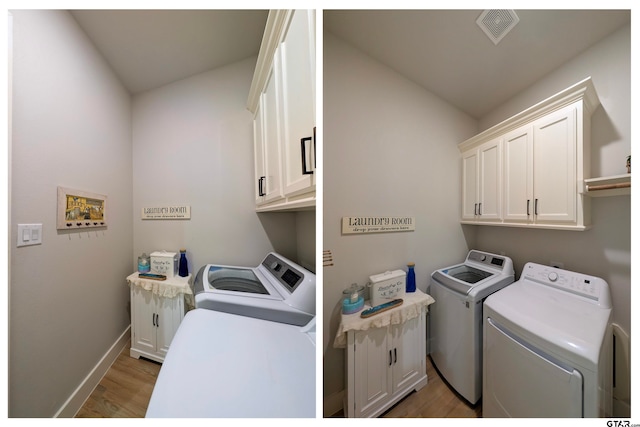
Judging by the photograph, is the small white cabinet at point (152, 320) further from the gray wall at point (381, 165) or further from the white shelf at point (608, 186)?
the white shelf at point (608, 186)

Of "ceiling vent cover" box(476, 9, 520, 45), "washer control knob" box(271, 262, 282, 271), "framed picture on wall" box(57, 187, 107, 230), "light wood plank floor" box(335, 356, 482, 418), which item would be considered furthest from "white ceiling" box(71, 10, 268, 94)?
"light wood plank floor" box(335, 356, 482, 418)

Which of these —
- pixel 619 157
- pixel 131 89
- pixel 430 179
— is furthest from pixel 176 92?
pixel 619 157

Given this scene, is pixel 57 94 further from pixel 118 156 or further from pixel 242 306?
pixel 242 306

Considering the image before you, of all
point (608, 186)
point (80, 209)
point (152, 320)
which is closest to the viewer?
point (608, 186)

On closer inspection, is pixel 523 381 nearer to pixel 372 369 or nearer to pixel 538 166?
pixel 372 369

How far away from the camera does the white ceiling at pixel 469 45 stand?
0.49m

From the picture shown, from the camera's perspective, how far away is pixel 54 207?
609mm

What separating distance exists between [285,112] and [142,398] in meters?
1.22

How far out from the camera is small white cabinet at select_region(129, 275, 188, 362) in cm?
75

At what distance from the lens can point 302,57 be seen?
49 centimetres

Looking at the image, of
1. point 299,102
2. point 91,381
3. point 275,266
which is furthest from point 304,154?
point 91,381

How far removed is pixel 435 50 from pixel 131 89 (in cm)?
116

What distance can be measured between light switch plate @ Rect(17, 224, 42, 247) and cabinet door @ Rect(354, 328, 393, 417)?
1169 millimetres

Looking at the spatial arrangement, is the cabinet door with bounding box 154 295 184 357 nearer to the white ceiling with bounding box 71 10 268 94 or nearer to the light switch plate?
the light switch plate
